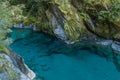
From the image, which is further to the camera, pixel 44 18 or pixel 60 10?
pixel 44 18

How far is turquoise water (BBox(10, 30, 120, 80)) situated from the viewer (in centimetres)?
1390

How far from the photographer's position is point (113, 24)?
16.8m

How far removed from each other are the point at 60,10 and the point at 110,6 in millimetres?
2878

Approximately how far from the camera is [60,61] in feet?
49.9

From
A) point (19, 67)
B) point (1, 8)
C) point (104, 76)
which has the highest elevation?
point (1, 8)

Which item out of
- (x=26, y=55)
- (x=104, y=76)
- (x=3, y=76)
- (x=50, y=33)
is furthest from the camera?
(x=50, y=33)

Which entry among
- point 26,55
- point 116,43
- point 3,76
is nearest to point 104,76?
point 116,43

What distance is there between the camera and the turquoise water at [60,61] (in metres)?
13.9

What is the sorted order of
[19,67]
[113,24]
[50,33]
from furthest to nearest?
[50,33] < [113,24] < [19,67]

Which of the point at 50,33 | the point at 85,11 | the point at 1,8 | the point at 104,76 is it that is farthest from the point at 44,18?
the point at 1,8

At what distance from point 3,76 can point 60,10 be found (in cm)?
792

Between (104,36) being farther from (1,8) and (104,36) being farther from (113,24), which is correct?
(1,8)

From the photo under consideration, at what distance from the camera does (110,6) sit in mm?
17000

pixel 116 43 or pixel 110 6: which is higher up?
pixel 110 6
